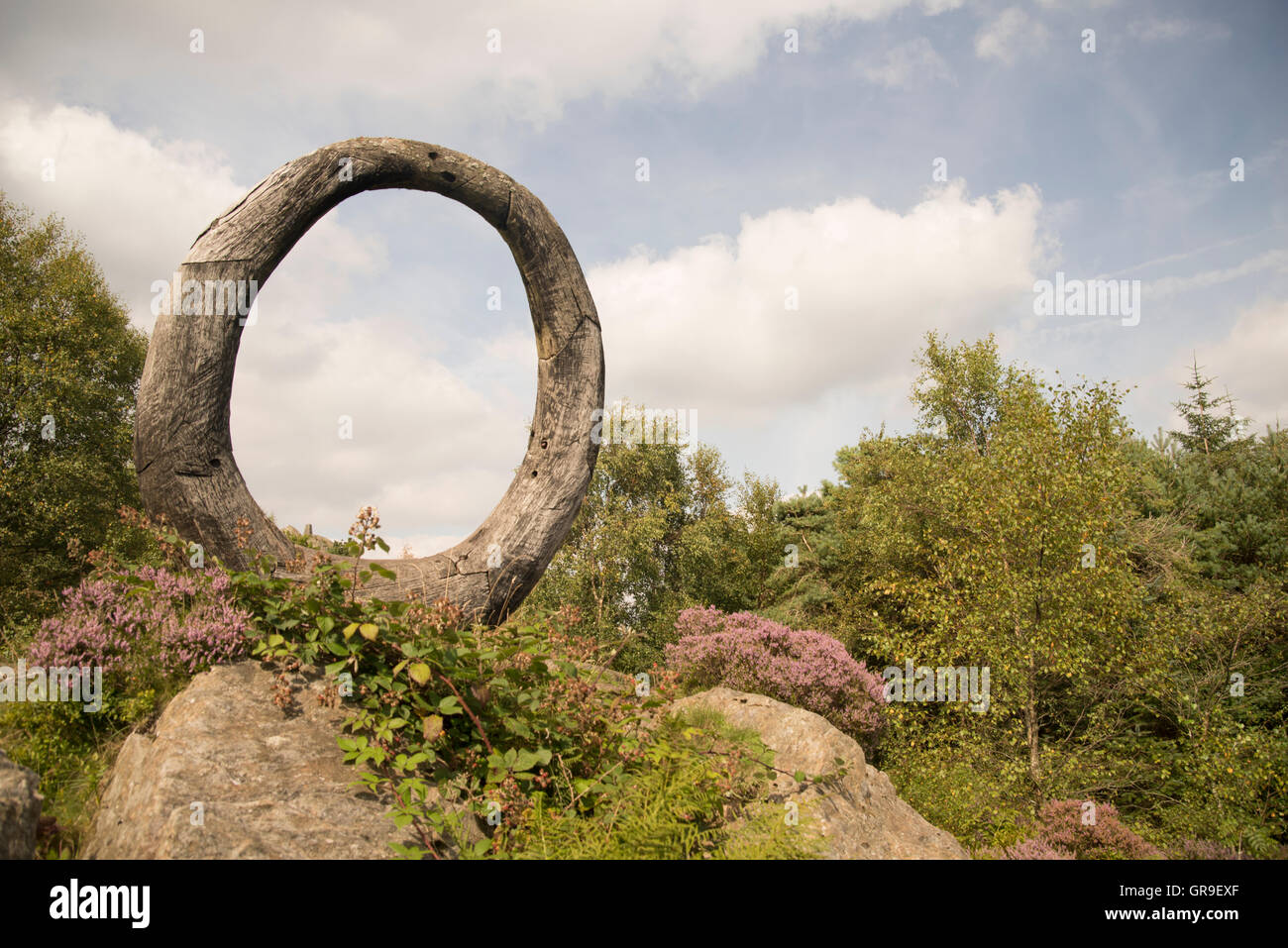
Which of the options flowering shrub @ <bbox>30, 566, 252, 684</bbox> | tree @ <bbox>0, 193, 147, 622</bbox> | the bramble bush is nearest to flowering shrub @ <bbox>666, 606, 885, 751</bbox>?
the bramble bush

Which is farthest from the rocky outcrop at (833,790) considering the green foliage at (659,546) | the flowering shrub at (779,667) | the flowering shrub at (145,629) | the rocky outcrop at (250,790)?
the green foliage at (659,546)

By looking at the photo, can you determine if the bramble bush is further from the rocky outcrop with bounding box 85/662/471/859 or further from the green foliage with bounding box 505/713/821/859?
the rocky outcrop with bounding box 85/662/471/859

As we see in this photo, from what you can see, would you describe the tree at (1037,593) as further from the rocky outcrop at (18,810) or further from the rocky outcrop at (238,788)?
the rocky outcrop at (18,810)

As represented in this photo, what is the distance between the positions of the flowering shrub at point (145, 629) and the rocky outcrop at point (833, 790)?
3235 millimetres

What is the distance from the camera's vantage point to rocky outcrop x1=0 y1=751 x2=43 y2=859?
2.92 meters

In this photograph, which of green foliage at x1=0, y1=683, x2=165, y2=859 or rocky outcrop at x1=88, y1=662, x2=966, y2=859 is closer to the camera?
rocky outcrop at x1=88, y1=662, x2=966, y2=859

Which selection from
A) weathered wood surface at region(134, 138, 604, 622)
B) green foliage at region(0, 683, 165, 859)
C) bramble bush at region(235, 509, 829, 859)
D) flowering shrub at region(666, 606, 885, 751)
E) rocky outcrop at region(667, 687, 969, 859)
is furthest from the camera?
flowering shrub at region(666, 606, 885, 751)

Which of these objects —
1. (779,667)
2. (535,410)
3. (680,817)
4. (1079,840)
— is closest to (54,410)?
(535,410)

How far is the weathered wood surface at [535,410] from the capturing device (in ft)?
17.8

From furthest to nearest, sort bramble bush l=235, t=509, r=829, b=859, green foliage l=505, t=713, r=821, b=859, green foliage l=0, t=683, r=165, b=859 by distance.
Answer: green foliage l=0, t=683, r=165, b=859 < bramble bush l=235, t=509, r=829, b=859 < green foliage l=505, t=713, r=821, b=859

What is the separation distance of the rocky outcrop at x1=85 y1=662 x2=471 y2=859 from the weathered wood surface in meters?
1.86
